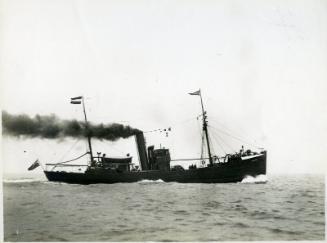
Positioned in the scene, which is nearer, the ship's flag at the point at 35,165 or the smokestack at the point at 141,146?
the ship's flag at the point at 35,165

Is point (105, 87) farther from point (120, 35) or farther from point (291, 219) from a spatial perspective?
point (291, 219)

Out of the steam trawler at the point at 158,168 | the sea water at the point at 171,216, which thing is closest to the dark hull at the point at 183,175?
the steam trawler at the point at 158,168

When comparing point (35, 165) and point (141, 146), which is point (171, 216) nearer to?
point (141, 146)

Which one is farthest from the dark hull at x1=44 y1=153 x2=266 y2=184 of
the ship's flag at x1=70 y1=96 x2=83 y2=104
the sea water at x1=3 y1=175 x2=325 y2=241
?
the ship's flag at x1=70 y1=96 x2=83 y2=104

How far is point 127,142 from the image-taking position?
227 inches

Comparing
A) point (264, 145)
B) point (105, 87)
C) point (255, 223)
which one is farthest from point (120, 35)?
point (255, 223)

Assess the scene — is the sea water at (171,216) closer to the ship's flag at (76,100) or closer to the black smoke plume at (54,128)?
the black smoke plume at (54,128)

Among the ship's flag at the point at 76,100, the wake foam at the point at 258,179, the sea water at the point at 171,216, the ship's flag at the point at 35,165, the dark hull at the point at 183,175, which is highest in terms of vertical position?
the ship's flag at the point at 76,100

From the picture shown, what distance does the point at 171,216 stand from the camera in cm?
521

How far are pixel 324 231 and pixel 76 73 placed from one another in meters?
3.24

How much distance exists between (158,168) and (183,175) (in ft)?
3.17

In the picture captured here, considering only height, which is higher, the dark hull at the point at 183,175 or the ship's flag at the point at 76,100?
the ship's flag at the point at 76,100

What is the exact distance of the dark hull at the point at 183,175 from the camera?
6652mm

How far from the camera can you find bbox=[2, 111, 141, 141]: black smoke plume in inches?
205
